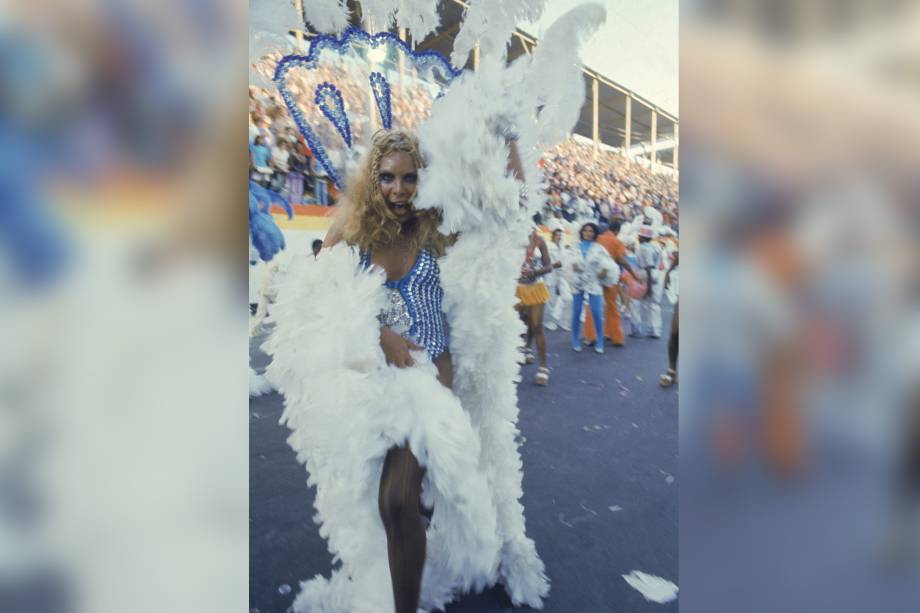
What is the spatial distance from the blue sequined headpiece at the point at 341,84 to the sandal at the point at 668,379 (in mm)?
2116

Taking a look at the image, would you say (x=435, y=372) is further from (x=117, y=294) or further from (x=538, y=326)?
(x=538, y=326)

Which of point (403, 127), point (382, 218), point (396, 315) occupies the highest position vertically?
point (403, 127)

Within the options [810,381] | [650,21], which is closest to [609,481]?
[810,381]

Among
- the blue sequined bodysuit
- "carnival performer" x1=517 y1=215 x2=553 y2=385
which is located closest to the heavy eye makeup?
the blue sequined bodysuit

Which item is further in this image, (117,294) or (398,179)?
(398,179)

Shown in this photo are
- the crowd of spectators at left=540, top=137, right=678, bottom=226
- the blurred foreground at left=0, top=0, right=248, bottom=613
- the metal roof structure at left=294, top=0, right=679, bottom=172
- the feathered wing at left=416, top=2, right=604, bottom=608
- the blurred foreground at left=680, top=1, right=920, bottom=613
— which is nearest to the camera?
the blurred foreground at left=0, top=0, right=248, bottom=613

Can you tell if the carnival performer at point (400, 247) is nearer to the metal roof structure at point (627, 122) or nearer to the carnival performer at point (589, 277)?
the metal roof structure at point (627, 122)

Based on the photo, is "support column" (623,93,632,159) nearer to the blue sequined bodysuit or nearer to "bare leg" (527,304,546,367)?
"bare leg" (527,304,546,367)

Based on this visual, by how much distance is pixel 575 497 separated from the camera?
192 cm

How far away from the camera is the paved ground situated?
1.51m

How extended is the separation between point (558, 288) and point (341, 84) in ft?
6.48

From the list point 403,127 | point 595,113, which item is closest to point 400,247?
point 403,127

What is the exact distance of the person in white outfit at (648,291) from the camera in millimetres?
2609

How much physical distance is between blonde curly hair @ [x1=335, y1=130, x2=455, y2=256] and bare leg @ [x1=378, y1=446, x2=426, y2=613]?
0.53 m
